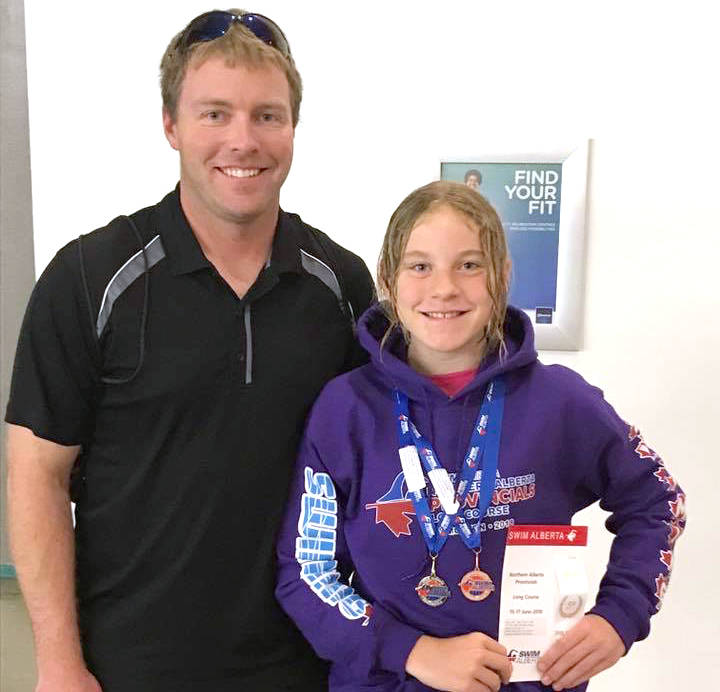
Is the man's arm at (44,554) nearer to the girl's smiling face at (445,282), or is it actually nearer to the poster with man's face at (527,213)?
the girl's smiling face at (445,282)

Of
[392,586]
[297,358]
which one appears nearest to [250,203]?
[297,358]

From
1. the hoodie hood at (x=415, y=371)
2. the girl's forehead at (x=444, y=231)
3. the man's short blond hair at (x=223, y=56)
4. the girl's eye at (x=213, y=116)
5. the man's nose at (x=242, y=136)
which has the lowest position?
the hoodie hood at (x=415, y=371)

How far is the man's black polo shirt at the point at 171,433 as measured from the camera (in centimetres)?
120

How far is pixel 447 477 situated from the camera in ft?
→ 3.73

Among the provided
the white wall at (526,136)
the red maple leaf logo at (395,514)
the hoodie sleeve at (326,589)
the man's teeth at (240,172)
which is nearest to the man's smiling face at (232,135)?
the man's teeth at (240,172)

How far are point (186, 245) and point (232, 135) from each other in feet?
0.67

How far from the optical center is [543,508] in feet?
3.78

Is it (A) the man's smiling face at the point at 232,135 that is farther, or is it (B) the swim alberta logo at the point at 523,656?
(A) the man's smiling face at the point at 232,135

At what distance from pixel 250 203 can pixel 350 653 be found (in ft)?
2.47

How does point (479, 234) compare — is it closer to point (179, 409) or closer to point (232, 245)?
point (232, 245)

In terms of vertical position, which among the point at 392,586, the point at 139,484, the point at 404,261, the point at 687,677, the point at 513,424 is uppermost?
the point at 404,261

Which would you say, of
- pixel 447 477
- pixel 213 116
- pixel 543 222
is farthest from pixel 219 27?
pixel 543 222

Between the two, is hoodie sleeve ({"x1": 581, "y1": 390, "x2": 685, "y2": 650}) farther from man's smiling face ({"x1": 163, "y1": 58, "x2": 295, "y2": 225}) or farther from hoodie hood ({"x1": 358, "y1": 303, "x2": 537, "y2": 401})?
man's smiling face ({"x1": 163, "y1": 58, "x2": 295, "y2": 225})

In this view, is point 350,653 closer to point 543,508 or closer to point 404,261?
point 543,508
